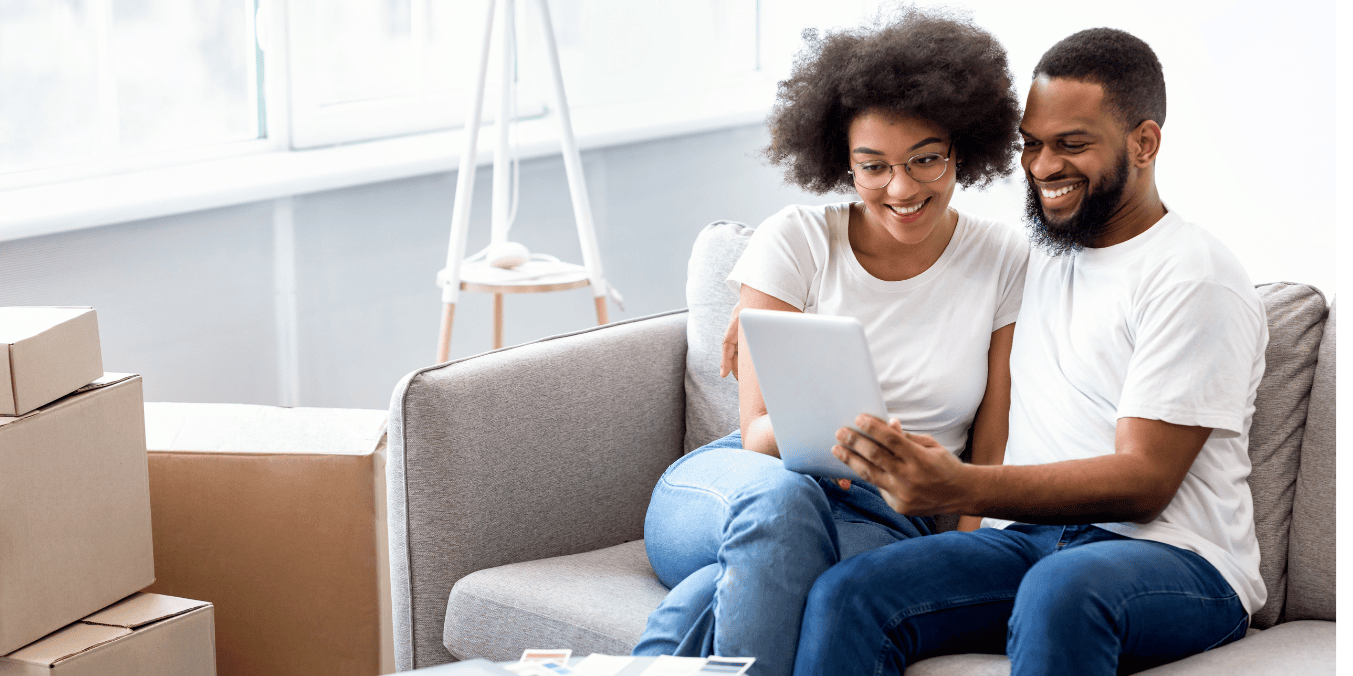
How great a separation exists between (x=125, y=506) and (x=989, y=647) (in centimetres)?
111

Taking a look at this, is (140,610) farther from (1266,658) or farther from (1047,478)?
(1266,658)

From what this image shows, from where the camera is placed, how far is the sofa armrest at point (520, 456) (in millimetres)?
1625

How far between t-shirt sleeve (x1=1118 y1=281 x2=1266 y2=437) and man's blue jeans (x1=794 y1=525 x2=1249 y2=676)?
0.15 meters

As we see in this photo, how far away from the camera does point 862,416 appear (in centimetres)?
124

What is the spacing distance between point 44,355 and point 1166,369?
1.29 meters

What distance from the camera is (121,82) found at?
7.75 feet

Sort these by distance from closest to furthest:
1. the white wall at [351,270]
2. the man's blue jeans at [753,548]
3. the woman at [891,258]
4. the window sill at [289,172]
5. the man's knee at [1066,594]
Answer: the man's knee at [1066,594] < the man's blue jeans at [753,548] < the woman at [891,258] < the window sill at [289,172] < the white wall at [351,270]

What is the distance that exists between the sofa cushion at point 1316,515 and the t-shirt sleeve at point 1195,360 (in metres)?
0.21

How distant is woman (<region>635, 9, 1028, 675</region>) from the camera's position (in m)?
1.50

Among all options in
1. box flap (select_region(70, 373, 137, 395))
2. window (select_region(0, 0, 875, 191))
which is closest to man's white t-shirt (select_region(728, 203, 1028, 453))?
box flap (select_region(70, 373, 137, 395))

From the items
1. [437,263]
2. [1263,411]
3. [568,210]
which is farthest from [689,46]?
[1263,411]

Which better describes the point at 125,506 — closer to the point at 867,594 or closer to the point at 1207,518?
the point at 867,594

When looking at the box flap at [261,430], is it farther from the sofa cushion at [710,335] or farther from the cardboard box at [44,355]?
the sofa cushion at [710,335]

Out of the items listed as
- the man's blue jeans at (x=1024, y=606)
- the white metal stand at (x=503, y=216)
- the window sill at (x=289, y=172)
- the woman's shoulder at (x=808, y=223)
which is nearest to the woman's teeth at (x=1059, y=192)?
the woman's shoulder at (x=808, y=223)
